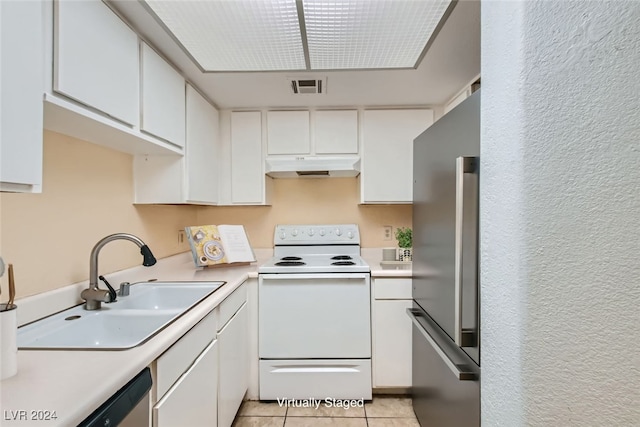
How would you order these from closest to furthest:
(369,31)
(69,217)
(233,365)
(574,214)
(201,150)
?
(574,214) → (69,217) → (369,31) → (233,365) → (201,150)

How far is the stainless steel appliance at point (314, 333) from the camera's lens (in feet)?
6.38

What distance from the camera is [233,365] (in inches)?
65.6

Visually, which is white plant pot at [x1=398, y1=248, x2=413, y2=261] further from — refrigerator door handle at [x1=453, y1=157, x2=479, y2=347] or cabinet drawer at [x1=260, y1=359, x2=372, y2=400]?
refrigerator door handle at [x1=453, y1=157, x2=479, y2=347]

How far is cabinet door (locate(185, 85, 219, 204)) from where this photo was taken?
6.22 ft

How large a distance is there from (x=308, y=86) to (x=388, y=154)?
2.72ft

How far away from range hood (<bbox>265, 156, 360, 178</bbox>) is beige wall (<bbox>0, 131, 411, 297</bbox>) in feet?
1.12

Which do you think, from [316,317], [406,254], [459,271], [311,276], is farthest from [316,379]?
[459,271]

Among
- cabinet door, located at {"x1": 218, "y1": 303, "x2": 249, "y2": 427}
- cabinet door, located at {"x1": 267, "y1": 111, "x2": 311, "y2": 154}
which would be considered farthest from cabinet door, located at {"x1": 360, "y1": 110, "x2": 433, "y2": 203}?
cabinet door, located at {"x1": 218, "y1": 303, "x2": 249, "y2": 427}

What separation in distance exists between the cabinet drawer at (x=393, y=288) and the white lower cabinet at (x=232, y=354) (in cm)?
89

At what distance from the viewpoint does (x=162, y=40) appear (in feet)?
4.78

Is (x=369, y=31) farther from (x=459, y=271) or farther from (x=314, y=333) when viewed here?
(x=314, y=333)

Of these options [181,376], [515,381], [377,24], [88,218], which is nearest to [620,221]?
[515,381]

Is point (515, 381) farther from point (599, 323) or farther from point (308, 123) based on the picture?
point (308, 123)

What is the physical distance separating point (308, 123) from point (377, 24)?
1.09 meters
